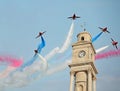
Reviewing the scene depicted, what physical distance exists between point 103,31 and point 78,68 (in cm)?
1359

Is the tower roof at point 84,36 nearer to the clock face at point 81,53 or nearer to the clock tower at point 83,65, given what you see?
the clock tower at point 83,65

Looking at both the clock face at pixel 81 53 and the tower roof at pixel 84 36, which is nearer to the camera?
→ the clock face at pixel 81 53

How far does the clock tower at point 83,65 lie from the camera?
8269cm

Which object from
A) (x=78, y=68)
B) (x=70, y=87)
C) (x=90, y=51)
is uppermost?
(x=90, y=51)

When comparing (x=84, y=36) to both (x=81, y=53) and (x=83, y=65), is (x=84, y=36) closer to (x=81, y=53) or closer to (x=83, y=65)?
(x=81, y=53)

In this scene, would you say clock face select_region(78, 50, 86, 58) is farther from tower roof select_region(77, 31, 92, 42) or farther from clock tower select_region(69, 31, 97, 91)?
tower roof select_region(77, 31, 92, 42)

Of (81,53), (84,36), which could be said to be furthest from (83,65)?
(84,36)

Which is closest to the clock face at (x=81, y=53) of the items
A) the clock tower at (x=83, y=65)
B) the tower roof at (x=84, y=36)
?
the clock tower at (x=83, y=65)

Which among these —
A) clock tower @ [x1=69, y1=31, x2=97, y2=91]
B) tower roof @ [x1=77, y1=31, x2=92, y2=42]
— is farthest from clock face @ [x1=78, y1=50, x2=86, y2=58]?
tower roof @ [x1=77, y1=31, x2=92, y2=42]

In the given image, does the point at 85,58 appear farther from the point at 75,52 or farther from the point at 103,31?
the point at 103,31

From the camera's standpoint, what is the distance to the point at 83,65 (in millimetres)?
84688

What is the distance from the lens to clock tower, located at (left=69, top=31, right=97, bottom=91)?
8269 cm

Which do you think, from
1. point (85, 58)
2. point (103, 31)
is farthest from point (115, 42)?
point (85, 58)

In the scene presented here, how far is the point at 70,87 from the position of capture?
269ft
